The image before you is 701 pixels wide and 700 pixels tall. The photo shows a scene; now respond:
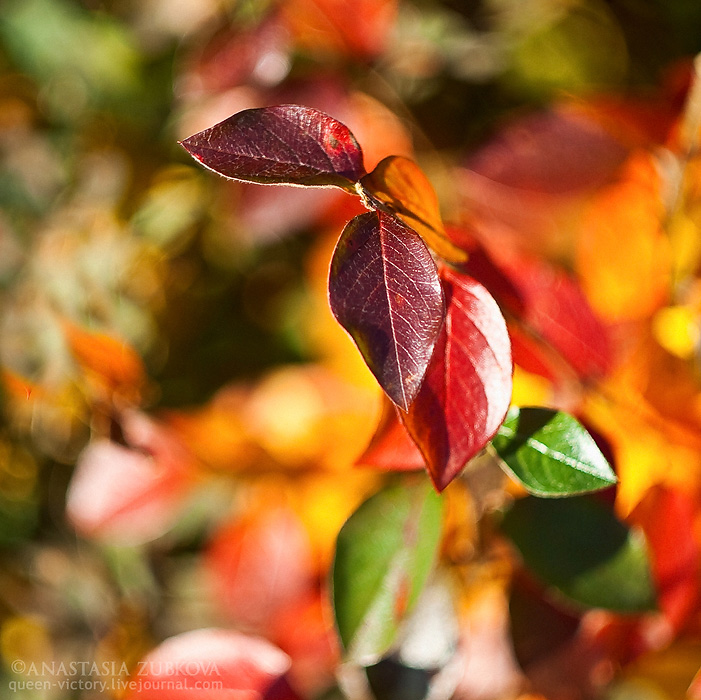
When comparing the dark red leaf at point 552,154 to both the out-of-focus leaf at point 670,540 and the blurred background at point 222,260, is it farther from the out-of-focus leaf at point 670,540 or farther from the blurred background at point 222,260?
the out-of-focus leaf at point 670,540

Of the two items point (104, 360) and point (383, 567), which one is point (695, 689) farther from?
point (104, 360)

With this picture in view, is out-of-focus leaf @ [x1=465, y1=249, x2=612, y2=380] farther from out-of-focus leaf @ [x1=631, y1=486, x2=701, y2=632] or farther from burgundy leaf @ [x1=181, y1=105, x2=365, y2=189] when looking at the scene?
burgundy leaf @ [x1=181, y1=105, x2=365, y2=189]

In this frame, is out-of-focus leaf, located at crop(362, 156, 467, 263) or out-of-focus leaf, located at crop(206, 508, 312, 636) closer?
out-of-focus leaf, located at crop(362, 156, 467, 263)

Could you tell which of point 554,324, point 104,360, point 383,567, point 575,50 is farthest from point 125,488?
point 575,50

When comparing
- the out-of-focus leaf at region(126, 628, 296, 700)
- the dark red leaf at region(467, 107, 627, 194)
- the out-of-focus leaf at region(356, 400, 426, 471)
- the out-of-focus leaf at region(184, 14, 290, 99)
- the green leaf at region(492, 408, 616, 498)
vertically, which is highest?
the out-of-focus leaf at region(184, 14, 290, 99)

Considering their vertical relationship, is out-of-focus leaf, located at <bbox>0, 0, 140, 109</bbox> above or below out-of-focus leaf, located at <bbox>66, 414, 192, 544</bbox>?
above

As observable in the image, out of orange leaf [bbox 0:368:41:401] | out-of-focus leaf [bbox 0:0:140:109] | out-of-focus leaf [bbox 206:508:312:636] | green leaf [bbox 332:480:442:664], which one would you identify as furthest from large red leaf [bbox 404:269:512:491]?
out-of-focus leaf [bbox 0:0:140:109]

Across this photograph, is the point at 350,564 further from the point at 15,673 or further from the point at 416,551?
the point at 15,673
